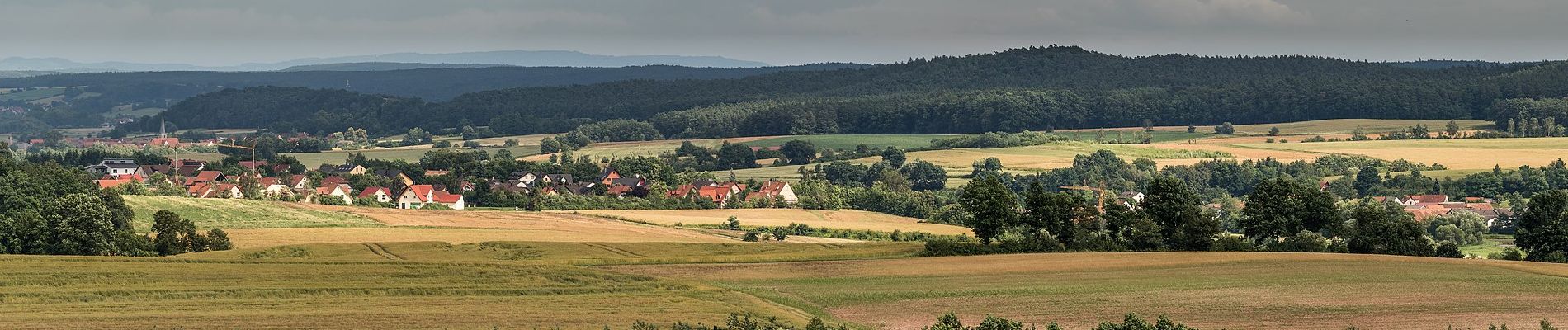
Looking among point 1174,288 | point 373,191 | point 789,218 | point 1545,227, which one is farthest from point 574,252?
point 373,191

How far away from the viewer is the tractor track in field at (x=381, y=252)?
236 feet

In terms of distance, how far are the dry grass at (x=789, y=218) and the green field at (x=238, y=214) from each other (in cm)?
1714

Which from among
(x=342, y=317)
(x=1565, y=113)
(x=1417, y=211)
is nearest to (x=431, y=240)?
(x=342, y=317)

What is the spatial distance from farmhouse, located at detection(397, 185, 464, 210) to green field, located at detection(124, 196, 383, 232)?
23412 millimetres

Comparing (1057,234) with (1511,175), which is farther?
(1511,175)

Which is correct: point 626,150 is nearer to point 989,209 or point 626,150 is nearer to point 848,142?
point 848,142

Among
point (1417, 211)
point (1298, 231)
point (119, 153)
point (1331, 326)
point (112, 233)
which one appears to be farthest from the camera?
point (119, 153)

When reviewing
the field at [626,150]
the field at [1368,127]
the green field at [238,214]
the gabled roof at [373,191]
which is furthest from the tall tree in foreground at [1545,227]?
the field at [1368,127]

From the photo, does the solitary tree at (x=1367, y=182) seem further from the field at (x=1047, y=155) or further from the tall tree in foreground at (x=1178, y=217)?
the tall tree in foreground at (x=1178, y=217)

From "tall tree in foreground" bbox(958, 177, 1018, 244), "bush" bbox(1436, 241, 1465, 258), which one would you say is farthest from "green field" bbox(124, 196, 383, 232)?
"bush" bbox(1436, 241, 1465, 258)

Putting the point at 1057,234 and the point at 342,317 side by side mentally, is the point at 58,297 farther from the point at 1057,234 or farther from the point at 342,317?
the point at 1057,234

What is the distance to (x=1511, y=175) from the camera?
126m

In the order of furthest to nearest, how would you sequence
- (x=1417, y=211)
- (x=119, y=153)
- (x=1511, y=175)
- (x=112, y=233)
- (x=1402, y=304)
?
(x=119, y=153) < (x=1511, y=175) < (x=1417, y=211) < (x=112, y=233) < (x=1402, y=304)

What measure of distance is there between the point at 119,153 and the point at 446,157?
156 feet
